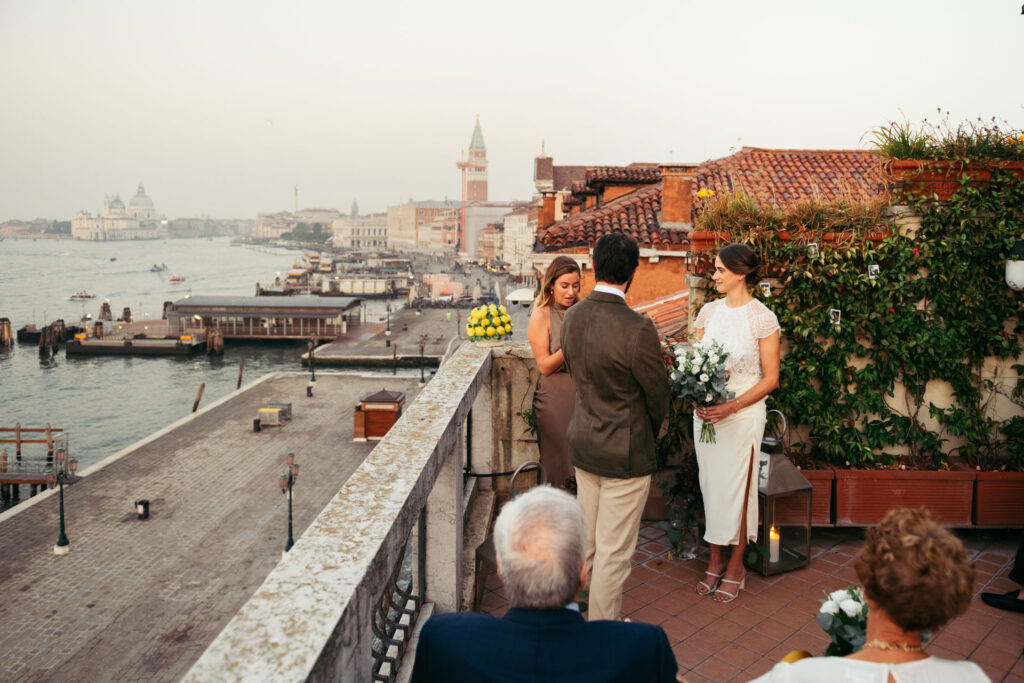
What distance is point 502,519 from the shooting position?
1.53m

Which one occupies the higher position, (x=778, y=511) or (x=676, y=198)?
(x=676, y=198)

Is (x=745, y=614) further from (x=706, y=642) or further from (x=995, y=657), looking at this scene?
(x=995, y=657)

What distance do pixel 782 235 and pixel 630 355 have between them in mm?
1953

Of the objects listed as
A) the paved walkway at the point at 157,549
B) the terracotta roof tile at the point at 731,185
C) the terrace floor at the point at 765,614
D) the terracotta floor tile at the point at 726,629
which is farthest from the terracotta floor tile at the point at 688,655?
the paved walkway at the point at 157,549

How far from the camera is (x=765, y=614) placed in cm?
317

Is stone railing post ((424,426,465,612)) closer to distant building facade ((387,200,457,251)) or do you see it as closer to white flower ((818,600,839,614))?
white flower ((818,600,839,614))

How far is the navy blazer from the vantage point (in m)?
1.44

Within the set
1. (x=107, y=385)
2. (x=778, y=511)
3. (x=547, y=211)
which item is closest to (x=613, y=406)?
(x=778, y=511)

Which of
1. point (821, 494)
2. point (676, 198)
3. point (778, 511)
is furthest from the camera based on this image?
point (676, 198)

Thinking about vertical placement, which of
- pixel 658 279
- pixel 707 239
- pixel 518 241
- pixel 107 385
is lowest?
pixel 107 385

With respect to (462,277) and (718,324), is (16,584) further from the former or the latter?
(462,277)

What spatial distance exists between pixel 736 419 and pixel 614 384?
37.7 inches

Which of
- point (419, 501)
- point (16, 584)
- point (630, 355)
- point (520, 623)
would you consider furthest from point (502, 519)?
point (16, 584)

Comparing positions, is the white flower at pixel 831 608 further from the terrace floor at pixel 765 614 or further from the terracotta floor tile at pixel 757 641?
the terracotta floor tile at pixel 757 641
